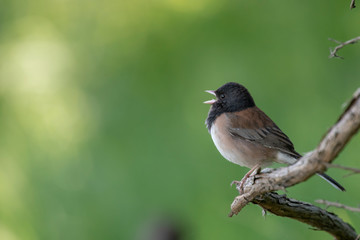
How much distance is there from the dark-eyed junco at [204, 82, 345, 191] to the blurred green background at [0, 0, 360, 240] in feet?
4.00

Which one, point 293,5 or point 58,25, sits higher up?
point 293,5

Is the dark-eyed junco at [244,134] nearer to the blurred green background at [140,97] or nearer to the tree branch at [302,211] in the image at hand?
the tree branch at [302,211]

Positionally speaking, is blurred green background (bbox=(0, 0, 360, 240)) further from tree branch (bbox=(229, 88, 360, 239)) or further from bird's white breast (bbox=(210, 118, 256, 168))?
tree branch (bbox=(229, 88, 360, 239))

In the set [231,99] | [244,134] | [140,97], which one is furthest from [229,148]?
[140,97]

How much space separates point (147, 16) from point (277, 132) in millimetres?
2153

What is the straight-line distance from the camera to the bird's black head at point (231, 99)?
1.70 m

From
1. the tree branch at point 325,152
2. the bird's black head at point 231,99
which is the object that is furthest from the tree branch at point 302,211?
the bird's black head at point 231,99

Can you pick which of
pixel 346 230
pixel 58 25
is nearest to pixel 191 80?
pixel 58 25

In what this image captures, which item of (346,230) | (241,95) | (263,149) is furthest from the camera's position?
(241,95)

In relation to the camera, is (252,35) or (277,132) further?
(252,35)

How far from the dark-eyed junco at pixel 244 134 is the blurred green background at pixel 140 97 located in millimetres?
1219

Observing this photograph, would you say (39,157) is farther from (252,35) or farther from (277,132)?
(277,132)

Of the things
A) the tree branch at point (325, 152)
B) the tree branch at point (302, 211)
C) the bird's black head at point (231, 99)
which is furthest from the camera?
the bird's black head at point (231, 99)

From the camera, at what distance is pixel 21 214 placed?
11.0ft
